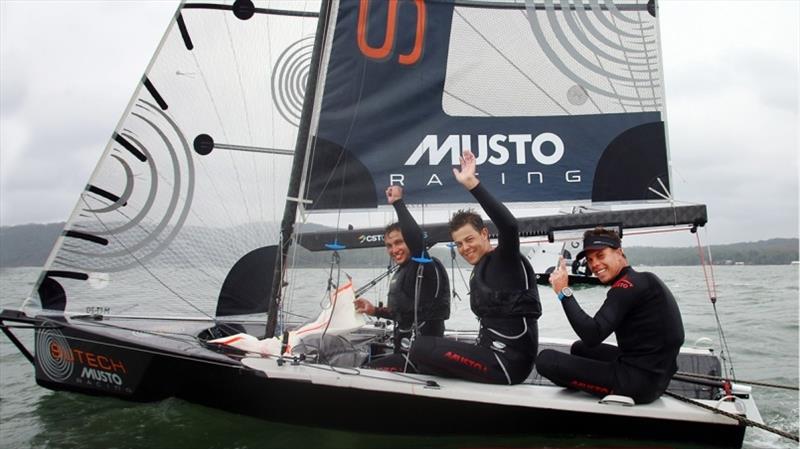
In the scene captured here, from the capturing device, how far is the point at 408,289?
4.21 meters

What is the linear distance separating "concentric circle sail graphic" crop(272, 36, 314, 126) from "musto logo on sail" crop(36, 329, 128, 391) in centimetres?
223

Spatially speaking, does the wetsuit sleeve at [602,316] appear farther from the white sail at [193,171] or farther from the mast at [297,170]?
the white sail at [193,171]

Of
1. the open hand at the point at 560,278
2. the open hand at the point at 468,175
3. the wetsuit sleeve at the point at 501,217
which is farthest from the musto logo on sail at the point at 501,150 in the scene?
the open hand at the point at 560,278

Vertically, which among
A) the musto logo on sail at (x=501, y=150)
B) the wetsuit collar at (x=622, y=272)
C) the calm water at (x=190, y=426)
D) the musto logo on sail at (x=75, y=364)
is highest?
the musto logo on sail at (x=501, y=150)

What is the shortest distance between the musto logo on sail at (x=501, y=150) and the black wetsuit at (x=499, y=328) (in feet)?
4.32

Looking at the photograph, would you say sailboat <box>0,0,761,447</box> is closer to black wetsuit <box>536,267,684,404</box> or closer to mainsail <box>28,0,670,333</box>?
mainsail <box>28,0,670,333</box>

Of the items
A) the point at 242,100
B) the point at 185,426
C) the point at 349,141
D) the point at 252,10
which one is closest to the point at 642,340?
the point at 349,141

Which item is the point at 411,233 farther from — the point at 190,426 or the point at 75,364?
the point at 75,364

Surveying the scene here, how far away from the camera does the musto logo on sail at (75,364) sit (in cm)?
431

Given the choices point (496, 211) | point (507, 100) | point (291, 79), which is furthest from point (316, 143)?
point (496, 211)

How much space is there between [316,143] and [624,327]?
2518 mm

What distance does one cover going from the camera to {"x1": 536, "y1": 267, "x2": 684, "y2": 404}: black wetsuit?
3.14 meters

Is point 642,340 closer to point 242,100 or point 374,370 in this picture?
point 374,370

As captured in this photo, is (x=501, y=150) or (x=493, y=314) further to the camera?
(x=501, y=150)
